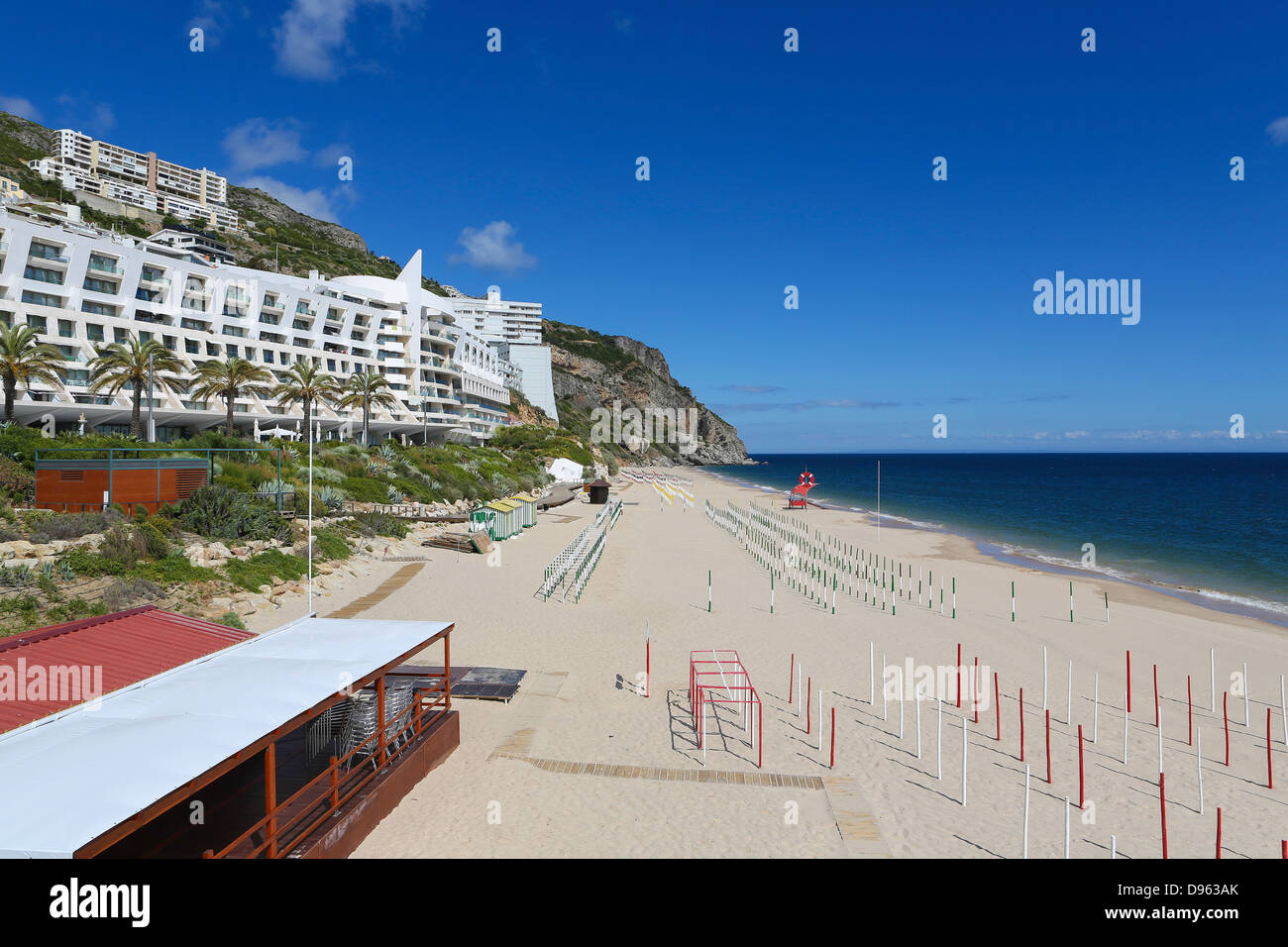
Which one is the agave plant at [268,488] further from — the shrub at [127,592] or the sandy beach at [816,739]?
the shrub at [127,592]

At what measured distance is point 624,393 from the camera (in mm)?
159125

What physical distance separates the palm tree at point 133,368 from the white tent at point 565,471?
3322cm

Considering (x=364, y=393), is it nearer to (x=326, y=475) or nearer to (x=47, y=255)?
(x=47, y=255)

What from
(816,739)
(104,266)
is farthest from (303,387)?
(816,739)

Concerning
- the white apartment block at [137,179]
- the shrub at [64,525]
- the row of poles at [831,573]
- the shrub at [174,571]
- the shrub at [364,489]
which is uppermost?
the white apartment block at [137,179]

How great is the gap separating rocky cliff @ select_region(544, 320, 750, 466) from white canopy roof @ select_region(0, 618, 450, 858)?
113845 mm

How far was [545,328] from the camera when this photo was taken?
170 meters

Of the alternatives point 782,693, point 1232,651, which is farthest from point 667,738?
point 1232,651

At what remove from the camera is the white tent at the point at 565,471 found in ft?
226

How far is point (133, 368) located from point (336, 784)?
4033 centimetres

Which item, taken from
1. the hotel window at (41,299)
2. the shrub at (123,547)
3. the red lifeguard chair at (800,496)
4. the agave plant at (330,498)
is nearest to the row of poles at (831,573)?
the shrub at (123,547)

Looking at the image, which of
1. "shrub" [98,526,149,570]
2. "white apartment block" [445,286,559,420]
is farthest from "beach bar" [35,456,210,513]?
"white apartment block" [445,286,559,420]
